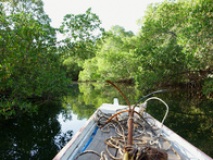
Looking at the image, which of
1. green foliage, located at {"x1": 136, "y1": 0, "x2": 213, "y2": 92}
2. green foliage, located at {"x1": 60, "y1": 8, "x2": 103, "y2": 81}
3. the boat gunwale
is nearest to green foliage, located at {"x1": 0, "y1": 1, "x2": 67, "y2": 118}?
green foliage, located at {"x1": 60, "y1": 8, "x2": 103, "y2": 81}

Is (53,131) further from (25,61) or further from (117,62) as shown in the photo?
(117,62)

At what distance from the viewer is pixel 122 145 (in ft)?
7.18

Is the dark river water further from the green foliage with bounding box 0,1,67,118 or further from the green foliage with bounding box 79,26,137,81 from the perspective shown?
the green foliage with bounding box 79,26,137,81

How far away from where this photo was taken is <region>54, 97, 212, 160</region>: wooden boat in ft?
5.83

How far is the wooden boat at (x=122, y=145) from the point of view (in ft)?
5.83

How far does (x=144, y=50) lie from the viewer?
36.9 feet

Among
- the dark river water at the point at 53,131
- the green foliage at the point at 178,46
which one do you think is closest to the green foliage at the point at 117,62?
the green foliage at the point at 178,46

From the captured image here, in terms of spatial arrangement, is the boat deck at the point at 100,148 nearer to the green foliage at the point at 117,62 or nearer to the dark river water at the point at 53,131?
the dark river water at the point at 53,131

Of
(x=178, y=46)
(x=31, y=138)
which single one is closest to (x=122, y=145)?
(x=31, y=138)

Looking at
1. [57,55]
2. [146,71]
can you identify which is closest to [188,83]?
[146,71]

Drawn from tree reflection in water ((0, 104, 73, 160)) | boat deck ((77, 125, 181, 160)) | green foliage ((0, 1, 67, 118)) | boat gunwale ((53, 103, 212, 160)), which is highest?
green foliage ((0, 1, 67, 118))

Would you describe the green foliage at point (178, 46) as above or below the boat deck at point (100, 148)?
above

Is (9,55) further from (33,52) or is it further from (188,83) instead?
(188,83)

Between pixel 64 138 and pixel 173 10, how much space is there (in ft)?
41.1
